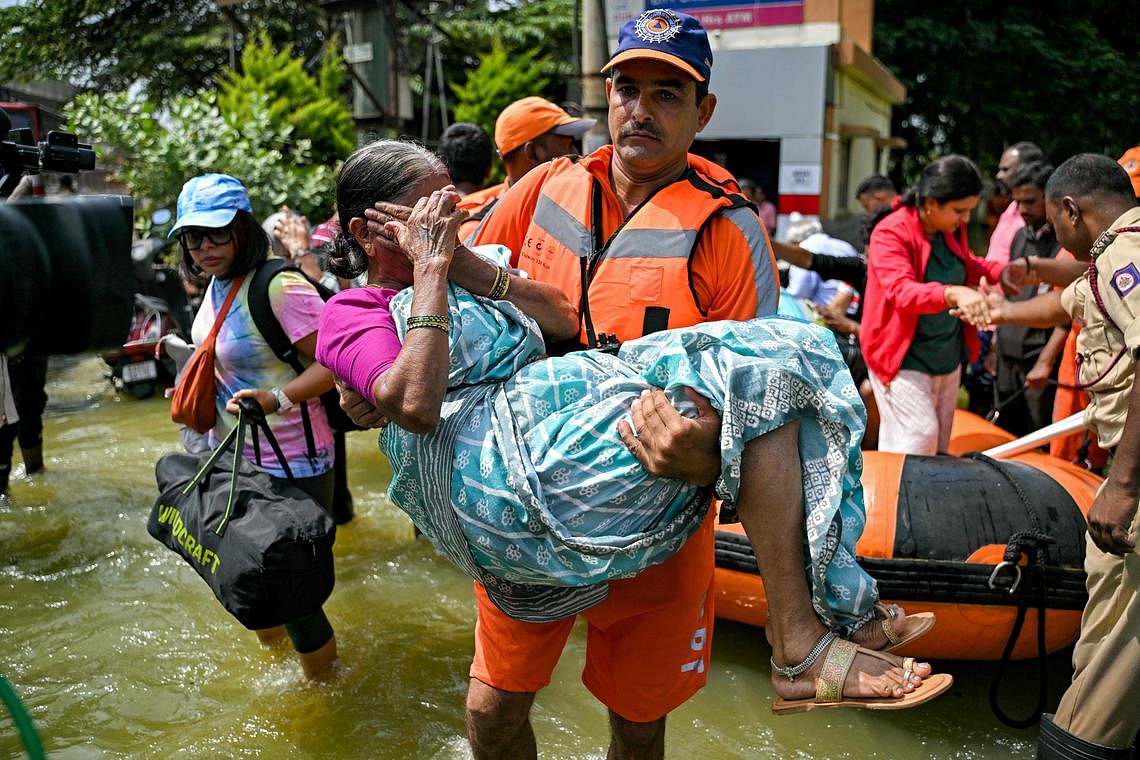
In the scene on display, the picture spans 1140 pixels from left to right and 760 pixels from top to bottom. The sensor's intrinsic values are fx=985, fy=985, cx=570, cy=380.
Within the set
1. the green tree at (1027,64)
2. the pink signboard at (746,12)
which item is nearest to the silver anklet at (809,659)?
the pink signboard at (746,12)

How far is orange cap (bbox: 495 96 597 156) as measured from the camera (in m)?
4.89

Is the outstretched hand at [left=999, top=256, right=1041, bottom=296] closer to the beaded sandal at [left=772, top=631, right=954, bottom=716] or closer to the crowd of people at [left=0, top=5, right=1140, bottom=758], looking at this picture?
the crowd of people at [left=0, top=5, right=1140, bottom=758]

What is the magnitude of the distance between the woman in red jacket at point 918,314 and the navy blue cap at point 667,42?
268 centimetres

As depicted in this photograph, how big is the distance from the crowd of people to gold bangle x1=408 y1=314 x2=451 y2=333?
0.02 metres

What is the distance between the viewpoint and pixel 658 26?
255cm

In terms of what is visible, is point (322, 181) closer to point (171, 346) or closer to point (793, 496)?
point (171, 346)

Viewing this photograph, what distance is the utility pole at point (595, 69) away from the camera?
621cm

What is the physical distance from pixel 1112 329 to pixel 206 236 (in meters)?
3.16

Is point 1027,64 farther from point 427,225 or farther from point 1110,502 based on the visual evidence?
point 427,225

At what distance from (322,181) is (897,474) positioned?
7.67 m

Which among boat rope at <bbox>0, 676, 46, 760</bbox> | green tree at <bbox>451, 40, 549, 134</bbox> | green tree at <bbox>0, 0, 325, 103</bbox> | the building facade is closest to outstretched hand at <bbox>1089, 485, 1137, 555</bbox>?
boat rope at <bbox>0, 676, 46, 760</bbox>

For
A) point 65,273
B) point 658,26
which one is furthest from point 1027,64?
point 65,273

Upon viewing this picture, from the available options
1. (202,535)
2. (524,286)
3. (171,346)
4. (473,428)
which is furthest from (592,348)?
(171,346)

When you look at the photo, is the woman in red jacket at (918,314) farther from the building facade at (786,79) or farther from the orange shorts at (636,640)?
the building facade at (786,79)
